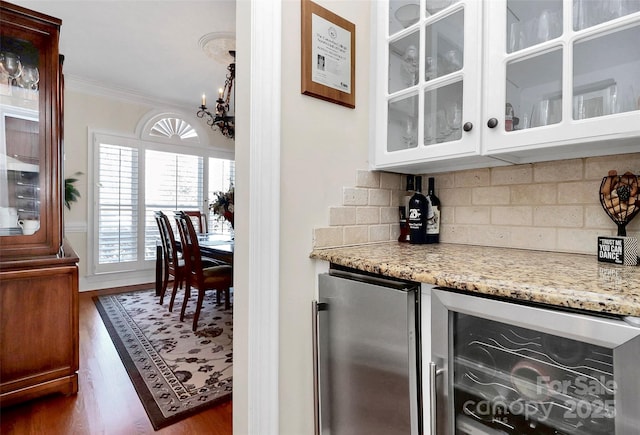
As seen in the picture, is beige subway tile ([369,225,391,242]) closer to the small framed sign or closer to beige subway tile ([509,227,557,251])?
beige subway tile ([509,227,557,251])

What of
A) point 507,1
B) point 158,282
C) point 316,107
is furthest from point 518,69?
point 158,282

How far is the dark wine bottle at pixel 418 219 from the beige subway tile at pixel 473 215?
164 millimetres

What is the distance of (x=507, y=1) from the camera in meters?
1.05

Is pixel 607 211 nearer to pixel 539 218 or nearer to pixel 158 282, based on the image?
pixel 539 218

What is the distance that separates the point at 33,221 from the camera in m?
1.79

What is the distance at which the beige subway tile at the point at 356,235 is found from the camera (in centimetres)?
135

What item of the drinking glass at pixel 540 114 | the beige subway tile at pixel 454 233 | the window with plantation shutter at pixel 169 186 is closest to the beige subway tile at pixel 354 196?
the beige subway tile at pixel 454 233

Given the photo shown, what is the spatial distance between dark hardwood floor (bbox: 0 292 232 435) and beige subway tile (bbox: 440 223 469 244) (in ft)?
4.72

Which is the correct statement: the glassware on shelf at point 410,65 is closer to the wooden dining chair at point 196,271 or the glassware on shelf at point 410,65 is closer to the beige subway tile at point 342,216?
the beige subway tile at point 342,216

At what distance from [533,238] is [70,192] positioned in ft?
15.6

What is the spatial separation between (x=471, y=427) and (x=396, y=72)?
1.31 metres

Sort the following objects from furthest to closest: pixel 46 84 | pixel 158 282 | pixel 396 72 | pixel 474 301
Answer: pixel 158 282 → pixel 46 84 → pixel 396 72 → pixel 474 301

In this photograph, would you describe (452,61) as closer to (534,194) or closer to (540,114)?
(540,114)

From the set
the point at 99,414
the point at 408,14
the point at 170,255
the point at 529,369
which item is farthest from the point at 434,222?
the point at 170,255
